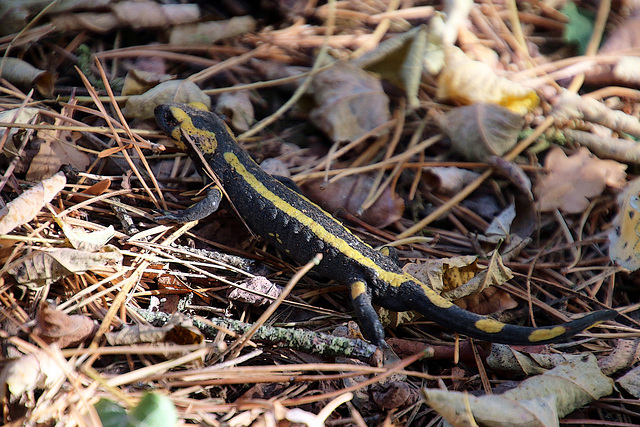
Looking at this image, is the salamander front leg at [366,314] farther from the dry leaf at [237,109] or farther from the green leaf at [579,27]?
the green leaf at [579,27]

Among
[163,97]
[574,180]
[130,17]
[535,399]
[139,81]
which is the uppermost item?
→ [130,17]

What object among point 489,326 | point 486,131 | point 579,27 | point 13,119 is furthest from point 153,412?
point 579,27

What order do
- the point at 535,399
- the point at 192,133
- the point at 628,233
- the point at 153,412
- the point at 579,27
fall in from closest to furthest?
the point at 153,412
the point at 535,399
the point at 628,233
the point at 192,133
the point at 579,27

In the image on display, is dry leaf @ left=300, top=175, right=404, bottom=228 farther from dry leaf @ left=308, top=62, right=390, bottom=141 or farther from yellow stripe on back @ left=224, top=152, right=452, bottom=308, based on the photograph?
dry leaf @ left=308, top=62, right=390, bottom=141

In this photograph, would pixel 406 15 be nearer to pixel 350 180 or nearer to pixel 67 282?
pixel 350 180

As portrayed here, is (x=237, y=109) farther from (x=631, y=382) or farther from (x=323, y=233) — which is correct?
(x=631, y=382)

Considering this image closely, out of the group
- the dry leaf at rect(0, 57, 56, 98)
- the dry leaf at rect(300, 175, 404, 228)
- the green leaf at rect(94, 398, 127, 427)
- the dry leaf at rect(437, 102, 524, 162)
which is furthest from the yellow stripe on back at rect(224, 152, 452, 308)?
the green leaf at rect(94, 398, 127, 427)
